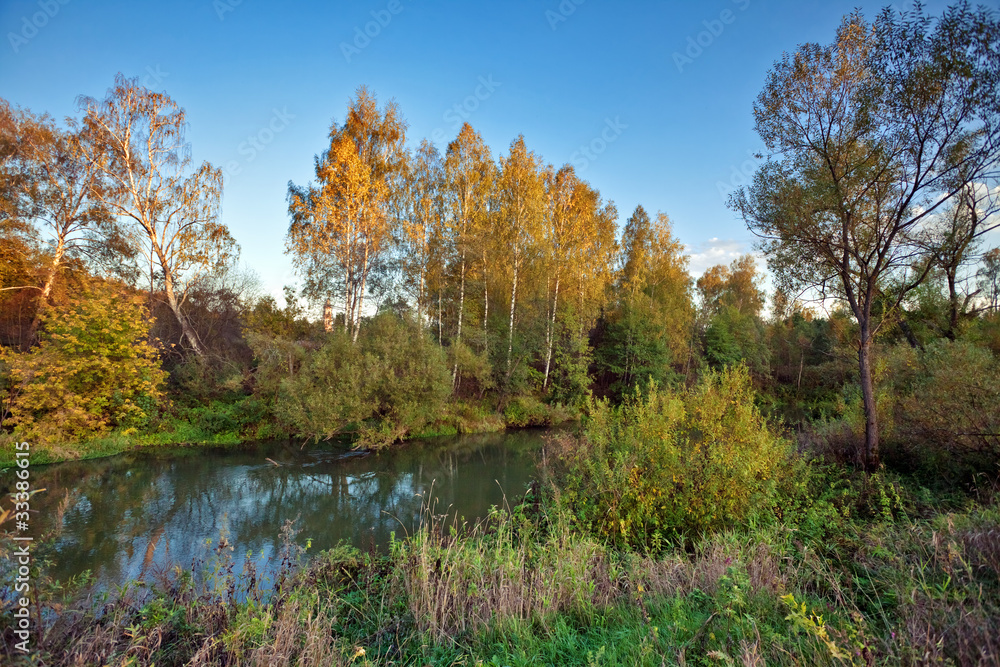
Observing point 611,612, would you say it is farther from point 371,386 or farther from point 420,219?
point 420,219

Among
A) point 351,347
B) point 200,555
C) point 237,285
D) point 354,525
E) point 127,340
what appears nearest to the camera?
point 200,555

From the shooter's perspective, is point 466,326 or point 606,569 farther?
point 466,326

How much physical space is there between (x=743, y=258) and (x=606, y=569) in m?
43.0

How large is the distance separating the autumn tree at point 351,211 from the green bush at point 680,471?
12.4m

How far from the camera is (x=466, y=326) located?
19.7m

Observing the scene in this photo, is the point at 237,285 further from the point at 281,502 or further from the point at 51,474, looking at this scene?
the point at 281,502

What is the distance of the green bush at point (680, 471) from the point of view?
5848mm

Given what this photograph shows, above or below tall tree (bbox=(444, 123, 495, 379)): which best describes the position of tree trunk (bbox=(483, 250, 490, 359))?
below

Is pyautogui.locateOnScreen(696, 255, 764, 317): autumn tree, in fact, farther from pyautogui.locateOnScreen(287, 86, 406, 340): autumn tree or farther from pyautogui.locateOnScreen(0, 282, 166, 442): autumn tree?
pyautogui.locateOnScreen(0, 282, 166, 442): autumn tree

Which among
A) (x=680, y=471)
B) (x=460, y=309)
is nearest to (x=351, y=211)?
(x=460, y=309)

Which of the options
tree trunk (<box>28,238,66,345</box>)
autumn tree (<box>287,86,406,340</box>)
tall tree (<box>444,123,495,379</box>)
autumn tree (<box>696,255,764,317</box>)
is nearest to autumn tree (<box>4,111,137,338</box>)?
tree trunk (<box>28,238,66,345</box>)

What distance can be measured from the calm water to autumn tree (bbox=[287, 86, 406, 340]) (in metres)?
5.88

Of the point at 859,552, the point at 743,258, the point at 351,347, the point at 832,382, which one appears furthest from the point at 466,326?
the point at 743,258

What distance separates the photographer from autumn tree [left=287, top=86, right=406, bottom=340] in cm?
1655
